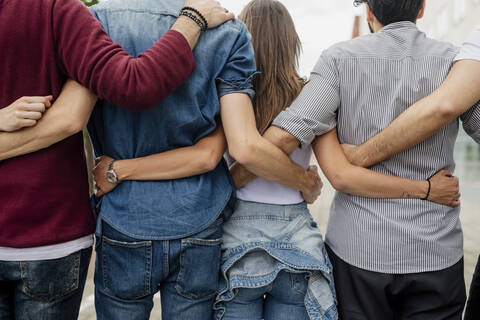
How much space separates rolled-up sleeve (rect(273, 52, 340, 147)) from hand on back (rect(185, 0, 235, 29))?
1.21 ft

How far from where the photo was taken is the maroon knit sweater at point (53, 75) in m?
1.02

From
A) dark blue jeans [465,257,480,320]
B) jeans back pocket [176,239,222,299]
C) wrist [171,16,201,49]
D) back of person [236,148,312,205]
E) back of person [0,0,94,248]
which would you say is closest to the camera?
back of person [0,0,94,248]

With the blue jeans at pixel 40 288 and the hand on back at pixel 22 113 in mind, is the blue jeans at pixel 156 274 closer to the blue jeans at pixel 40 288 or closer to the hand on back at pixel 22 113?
the blue jeans at pixel 40 288

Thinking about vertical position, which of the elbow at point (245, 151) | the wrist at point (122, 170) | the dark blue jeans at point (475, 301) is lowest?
the dark blue jeans at point (475, 301)

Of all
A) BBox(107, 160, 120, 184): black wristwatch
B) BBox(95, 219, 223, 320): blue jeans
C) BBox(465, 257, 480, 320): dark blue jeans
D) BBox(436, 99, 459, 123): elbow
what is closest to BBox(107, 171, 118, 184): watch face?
BBox(107, 160, 120, 184): black wristwatch

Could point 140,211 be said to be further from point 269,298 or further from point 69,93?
point 269,298

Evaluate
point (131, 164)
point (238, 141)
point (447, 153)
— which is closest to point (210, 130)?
point (238, 141)

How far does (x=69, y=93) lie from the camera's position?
1.09 metres

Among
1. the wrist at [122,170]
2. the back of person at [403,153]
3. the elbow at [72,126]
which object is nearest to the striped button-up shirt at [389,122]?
the back of person at [403,153]

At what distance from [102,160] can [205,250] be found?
452mm

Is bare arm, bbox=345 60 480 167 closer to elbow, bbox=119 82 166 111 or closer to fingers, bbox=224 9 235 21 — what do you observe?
fingers, bbox=224 9 235 21

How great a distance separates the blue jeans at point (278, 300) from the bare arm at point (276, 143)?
0.35 m

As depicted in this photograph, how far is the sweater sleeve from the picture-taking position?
1.03 metres

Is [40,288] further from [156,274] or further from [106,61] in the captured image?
[106,61]
